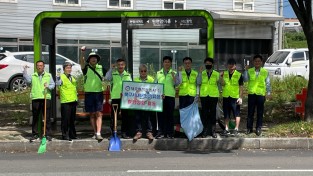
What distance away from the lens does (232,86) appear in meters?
9.91

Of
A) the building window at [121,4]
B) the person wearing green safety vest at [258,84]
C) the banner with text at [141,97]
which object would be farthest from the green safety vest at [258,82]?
the building window at [121,4]

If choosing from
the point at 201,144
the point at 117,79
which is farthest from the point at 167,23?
the point at 201,144

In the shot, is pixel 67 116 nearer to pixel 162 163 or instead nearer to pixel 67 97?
pixel 67 97

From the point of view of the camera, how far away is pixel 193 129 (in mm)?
9586

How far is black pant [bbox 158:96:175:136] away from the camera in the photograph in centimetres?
992

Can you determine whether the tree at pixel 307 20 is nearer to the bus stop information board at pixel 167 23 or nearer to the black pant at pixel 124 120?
the bus stop information board at pixel 167 23

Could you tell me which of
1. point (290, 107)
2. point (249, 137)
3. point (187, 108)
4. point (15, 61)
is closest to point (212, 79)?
point (187, 108)

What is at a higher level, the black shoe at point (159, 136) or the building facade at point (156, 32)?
the building facade at point (156, 32)

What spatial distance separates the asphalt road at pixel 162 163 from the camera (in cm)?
739

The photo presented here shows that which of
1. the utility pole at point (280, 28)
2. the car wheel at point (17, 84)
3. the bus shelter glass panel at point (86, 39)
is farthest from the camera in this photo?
the utility pole at point (280, 28)

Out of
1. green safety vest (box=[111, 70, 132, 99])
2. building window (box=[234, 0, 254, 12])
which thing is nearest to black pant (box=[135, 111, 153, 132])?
green safety vest (box=[111, 70, 132, 99])

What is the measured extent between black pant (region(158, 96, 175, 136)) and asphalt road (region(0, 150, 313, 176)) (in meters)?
0.70

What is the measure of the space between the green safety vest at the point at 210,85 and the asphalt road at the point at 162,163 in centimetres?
127

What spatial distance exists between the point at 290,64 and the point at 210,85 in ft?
38.0
